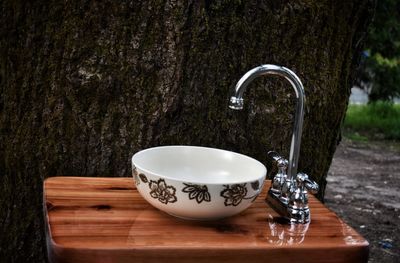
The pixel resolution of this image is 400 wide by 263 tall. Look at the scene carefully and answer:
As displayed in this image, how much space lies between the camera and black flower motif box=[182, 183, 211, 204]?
1117 millimetres

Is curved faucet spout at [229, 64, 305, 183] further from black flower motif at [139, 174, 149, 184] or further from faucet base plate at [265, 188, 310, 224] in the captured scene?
black flower motif at [139, 174, 149, 184]

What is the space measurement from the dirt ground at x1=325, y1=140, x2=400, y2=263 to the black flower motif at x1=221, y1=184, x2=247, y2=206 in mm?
2026

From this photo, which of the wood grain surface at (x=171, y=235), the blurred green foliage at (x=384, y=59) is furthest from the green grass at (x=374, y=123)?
the wood grain surface at (x=171, y=235)

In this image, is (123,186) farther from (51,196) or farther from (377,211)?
(377,211)

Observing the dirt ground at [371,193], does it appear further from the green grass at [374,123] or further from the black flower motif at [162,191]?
the black flower motif at [162,191]

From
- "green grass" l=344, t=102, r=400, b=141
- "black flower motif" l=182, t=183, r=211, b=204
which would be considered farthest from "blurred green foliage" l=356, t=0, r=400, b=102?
"black flower motif" l=182, t=183, r=211, b=204

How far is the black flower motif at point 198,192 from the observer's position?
112 centimetres

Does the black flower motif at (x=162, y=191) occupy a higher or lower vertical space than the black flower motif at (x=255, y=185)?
lower

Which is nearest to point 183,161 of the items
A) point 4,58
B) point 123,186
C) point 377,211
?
point 123,186

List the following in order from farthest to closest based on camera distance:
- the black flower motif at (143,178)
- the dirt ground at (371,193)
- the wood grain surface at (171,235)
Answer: the dirt ground at (371,193) → the black flower motif at (143,178) → the wood grain surface at (171,235)

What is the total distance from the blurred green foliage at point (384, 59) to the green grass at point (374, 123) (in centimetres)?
34

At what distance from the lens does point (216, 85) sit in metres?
1.60

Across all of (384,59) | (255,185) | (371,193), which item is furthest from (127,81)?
(384,59)

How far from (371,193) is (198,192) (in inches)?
131
